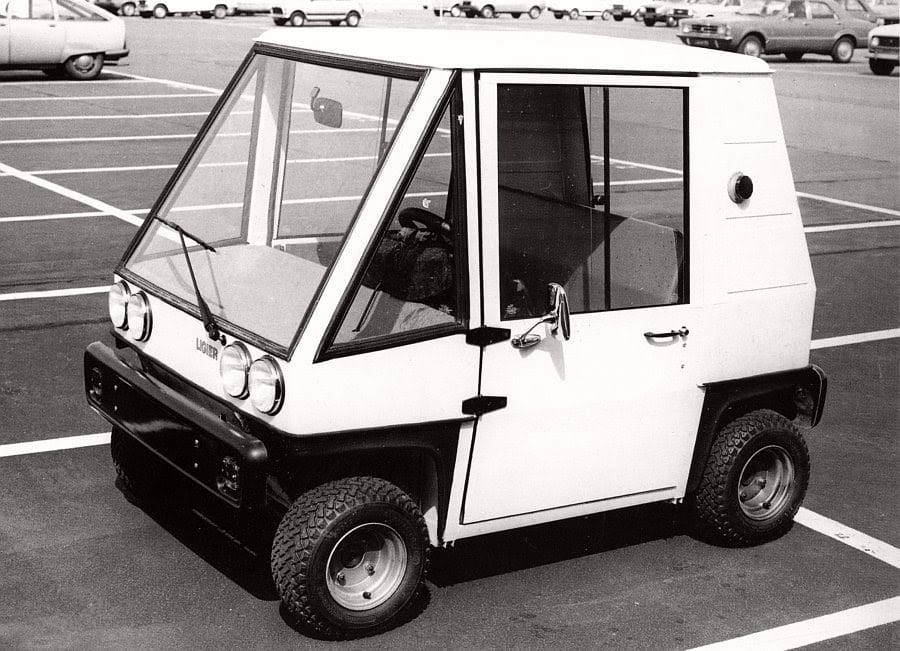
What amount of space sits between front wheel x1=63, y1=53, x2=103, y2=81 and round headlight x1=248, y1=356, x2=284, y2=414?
→ 20006mm

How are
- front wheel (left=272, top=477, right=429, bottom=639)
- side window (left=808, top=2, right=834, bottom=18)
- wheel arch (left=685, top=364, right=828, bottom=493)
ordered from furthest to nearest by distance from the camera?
side window (left=808, top=2, right=834, bottom=18)
wheel arch (left=685, top=364, right=828, bottom=493)
front wheel (left=272, top=477, right=429, bottom=639)

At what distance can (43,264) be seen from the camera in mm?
9859

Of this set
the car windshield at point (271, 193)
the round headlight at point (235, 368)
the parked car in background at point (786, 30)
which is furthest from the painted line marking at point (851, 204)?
the parked car in background at point (786, 30)

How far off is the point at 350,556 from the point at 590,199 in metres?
1.64

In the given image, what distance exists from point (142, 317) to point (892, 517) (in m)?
3.39

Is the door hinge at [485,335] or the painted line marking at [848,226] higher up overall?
the door hinge at [485,335]

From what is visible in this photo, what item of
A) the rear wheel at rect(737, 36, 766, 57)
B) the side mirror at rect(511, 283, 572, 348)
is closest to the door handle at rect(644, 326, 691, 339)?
the side mirror at rect(511, 283, 572, 348)

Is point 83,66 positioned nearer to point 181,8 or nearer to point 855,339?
point 855,339

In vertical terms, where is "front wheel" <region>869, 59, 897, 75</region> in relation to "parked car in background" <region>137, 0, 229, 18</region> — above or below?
above

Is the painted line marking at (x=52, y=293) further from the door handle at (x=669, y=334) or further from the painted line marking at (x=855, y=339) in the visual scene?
the door handle at (x=669, y=334)

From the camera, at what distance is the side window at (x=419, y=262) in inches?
166

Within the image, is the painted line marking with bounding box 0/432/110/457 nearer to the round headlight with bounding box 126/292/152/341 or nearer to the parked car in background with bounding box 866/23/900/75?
the round headlight with bounding box 126/292/152/341

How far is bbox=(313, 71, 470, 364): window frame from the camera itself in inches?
162

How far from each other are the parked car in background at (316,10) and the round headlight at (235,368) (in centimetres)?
3820
